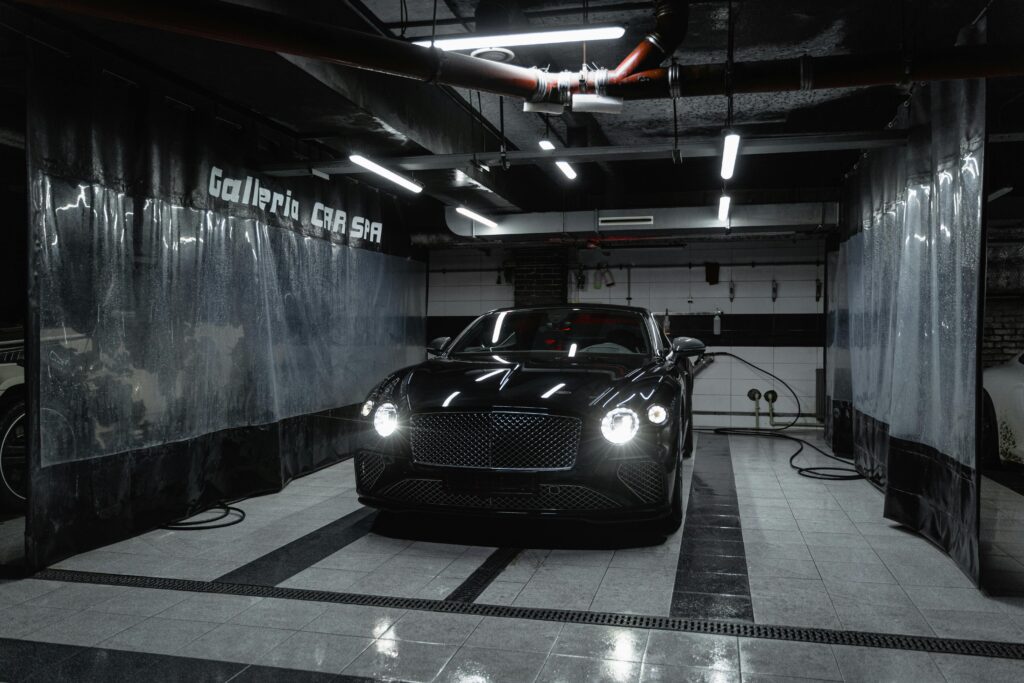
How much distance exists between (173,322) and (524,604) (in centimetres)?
300

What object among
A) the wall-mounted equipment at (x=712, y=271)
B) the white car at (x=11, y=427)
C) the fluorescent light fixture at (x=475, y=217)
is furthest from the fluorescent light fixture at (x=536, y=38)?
→ the wall-mounted equipment at (x=712, y=271)

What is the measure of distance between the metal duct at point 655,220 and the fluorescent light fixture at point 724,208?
0.55ft

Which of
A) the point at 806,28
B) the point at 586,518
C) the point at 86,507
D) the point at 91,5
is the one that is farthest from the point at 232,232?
the point at 806,28

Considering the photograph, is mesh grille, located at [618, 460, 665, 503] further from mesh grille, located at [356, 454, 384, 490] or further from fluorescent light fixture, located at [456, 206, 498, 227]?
fluorescent light fixture, located at [456, 206, 498, 227]

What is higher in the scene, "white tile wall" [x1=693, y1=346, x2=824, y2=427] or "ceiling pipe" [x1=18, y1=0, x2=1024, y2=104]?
"ceiling pipe" [x1=18, y1=0, x2=1024, y2=104]

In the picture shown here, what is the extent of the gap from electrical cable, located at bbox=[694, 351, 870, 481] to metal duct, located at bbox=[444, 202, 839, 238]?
2288mm

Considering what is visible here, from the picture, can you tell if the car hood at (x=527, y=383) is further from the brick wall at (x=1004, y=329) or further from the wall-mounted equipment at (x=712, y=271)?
the brick wall at (x=1004, y=329)

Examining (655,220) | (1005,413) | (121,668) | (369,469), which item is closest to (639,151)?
(369,469)

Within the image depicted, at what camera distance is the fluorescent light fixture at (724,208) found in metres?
7.47

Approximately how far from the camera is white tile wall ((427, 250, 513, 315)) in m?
10.8

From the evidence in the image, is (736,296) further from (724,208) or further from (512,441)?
(512,441)

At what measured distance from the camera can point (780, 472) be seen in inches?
259

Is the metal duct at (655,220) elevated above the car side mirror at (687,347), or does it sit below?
above

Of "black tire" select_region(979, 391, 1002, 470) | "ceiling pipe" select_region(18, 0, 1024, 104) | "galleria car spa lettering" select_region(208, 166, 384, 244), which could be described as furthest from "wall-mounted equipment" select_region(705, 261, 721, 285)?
"ceiling pipe" select_region(18, 0, 1024, 104)
